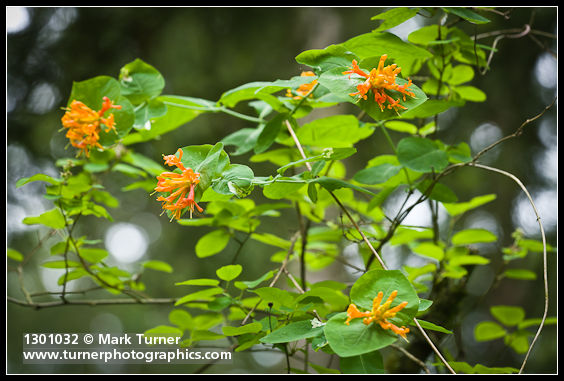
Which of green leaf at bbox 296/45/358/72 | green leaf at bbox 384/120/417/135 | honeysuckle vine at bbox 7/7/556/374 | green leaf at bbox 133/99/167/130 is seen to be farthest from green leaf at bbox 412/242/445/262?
green leaf at bbox 133/99/167/130

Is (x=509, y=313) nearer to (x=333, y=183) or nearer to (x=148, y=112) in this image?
(x=333, y=183)

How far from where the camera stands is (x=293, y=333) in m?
0.63

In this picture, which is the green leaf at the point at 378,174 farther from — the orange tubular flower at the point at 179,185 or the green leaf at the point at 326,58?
the orange tubular flower at the point at 179,185

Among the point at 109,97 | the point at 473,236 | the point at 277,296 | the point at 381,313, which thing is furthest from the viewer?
the point at 473,236

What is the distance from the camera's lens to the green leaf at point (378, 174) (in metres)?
0.94

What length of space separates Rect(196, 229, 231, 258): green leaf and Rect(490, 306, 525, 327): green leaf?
2.61 feet

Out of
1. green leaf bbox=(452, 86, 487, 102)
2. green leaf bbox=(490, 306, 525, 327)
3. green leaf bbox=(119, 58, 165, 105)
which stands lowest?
green leaf bbox=(490, 306, 525, 327)

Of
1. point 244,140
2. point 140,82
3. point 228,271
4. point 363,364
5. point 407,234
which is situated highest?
point 140,82

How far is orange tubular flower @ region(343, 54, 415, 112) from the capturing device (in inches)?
24.1

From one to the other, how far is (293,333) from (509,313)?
912 mm

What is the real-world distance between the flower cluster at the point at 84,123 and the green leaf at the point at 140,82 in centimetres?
16

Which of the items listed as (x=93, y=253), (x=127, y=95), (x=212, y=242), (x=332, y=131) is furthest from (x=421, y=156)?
(x=93, y=253)

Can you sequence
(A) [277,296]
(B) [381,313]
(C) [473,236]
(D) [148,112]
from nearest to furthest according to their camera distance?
(B) [381,313] → (A) [277,296] → (D) [148,112] → (C) [473,236]

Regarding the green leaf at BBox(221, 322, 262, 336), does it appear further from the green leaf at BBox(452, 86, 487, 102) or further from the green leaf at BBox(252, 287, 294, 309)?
the green leaf at BBox(452, 86, 487, 102)
